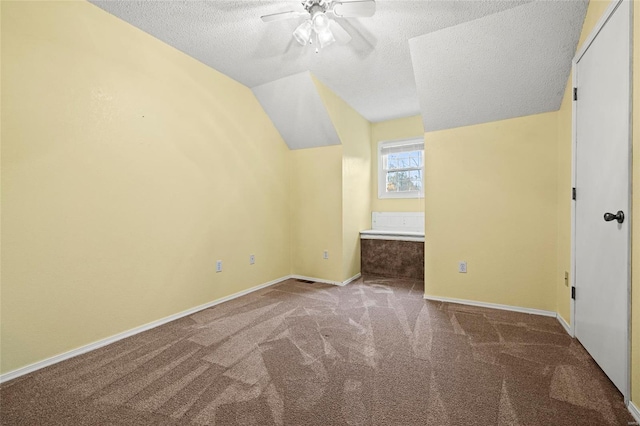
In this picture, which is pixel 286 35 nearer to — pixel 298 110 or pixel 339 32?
pixel 339 32

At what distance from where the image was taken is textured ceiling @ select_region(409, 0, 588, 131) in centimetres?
194

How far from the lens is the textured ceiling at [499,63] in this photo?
1937 mm

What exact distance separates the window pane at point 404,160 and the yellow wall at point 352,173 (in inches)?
15.1

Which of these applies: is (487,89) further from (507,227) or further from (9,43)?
(9,43)

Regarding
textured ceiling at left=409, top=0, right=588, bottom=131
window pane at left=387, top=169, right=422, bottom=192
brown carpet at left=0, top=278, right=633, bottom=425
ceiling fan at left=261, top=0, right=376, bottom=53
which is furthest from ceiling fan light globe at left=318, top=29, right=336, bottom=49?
window pane at left=387, top=169, right=422, bottom=192

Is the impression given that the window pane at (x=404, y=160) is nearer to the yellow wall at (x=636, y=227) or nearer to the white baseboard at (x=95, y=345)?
the yellow wall at (x=636, y=227)

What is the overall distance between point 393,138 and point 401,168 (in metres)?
0.53

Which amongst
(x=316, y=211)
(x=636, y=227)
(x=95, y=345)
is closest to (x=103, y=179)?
(x=95, y=345)

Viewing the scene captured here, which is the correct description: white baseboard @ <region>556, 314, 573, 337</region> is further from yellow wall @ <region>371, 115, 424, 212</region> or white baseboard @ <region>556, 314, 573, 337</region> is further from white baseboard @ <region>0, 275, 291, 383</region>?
white baseboard @ <region>0, 275, 291, 383</region>

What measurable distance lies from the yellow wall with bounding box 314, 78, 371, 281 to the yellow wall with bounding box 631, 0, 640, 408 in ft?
8.00

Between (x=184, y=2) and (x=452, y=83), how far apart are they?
2.36m

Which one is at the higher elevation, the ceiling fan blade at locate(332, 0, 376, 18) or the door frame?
the ceiling fan blade at locate(332, 0, 376, 18)

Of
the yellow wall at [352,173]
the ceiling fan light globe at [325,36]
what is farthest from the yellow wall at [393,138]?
the ceiling fan light globe at [325,36]

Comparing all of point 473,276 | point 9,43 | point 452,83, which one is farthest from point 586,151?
point 9,43
